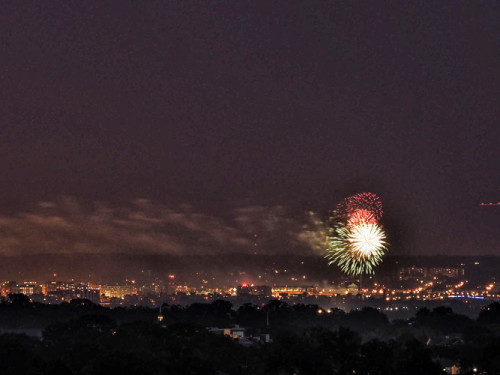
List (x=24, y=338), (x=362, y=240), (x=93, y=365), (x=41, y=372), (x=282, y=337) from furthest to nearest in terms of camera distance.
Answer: (x=24, y=338), (x=362, y=240), (x=282, y=337), (x=93, y=365), (x=41, y=372)

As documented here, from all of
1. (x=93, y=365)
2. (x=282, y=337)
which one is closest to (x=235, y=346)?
(x=282, y=337)

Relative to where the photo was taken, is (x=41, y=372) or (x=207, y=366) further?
(x=207, y=366)

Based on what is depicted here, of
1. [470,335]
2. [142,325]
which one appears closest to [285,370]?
[142,325]

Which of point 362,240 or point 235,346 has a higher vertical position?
point 362,240

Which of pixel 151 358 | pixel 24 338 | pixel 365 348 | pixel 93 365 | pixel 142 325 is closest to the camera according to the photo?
pixel 93 365

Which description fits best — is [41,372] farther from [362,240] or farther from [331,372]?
[362,240]

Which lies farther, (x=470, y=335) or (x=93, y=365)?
(x=470, y=335)

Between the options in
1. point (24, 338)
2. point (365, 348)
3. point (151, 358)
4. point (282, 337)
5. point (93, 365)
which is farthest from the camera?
Result: point (24, 338)

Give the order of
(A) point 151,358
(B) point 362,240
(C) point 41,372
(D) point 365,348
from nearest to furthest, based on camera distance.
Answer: (C) point 41,372 → (A) point 151,358 → (D) point 365,348 → (B) point 362,240

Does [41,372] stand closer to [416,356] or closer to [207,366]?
[207,366]
